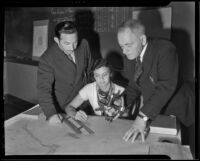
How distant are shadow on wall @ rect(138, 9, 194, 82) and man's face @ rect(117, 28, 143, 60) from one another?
0.17ft

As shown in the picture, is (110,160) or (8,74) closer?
(110,160)

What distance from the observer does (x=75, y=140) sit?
3.03 feet

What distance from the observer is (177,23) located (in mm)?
958

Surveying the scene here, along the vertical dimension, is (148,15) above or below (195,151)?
above

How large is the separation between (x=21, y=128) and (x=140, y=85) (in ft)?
1.61

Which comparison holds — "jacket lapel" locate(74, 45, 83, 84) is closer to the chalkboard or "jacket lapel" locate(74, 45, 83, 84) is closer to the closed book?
the chalkboard

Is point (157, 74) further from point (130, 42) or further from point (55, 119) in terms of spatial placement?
point (55, 119)

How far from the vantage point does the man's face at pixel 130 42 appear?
942 mm

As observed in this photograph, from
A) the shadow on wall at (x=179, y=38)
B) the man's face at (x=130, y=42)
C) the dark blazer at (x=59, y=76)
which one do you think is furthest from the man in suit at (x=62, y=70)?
the shadow on wall at (x=179, y=38)

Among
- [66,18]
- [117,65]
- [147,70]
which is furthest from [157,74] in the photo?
[66,18]

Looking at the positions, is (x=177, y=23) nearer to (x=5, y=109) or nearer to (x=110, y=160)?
(x=110, y=160)

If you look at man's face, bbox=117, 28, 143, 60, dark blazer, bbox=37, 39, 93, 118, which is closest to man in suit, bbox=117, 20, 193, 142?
man's face, bbox=117, 28, 143, 60

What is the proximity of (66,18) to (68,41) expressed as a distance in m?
0.09

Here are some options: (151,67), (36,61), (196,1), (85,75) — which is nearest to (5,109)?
(36,61)
